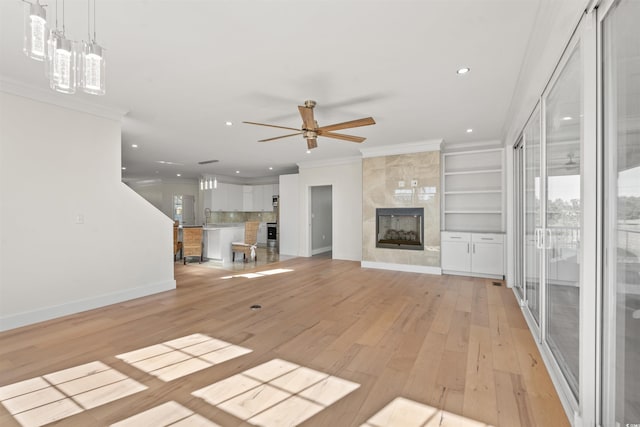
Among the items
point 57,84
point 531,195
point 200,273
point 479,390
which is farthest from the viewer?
point 200,273

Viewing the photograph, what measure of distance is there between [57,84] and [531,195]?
4.31m

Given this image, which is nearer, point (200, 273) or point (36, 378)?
point (36, 378)

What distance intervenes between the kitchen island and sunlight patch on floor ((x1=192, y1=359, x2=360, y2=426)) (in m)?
5.15

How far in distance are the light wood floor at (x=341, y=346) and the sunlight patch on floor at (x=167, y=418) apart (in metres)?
0.04

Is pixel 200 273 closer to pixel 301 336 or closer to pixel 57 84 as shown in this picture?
pixel 301 336

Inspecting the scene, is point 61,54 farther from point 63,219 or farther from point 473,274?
point 473,274

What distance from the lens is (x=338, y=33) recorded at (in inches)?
87.5

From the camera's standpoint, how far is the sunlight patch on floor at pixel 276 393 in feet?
5.58

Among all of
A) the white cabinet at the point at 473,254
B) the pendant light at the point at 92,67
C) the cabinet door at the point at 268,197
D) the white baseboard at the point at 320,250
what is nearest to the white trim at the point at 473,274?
the white cabinet at the point at 473,254

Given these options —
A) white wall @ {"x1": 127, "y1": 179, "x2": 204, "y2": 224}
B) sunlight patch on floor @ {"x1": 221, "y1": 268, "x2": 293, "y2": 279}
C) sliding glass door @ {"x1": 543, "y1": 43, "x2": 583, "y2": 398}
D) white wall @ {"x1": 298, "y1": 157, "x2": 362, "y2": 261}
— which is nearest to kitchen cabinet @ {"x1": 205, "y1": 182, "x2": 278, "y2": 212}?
white wall @ {"x1": 127, "y1": 179, "x2": 204, "y2": 224}

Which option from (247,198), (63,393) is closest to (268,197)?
(247,198)

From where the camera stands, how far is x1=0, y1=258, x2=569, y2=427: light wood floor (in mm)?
1774

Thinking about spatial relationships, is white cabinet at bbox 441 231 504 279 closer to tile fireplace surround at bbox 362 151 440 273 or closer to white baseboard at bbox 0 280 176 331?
tile fireplace surround at bbox 362 151 440 273

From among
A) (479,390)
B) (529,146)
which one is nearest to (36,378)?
(479,390)
